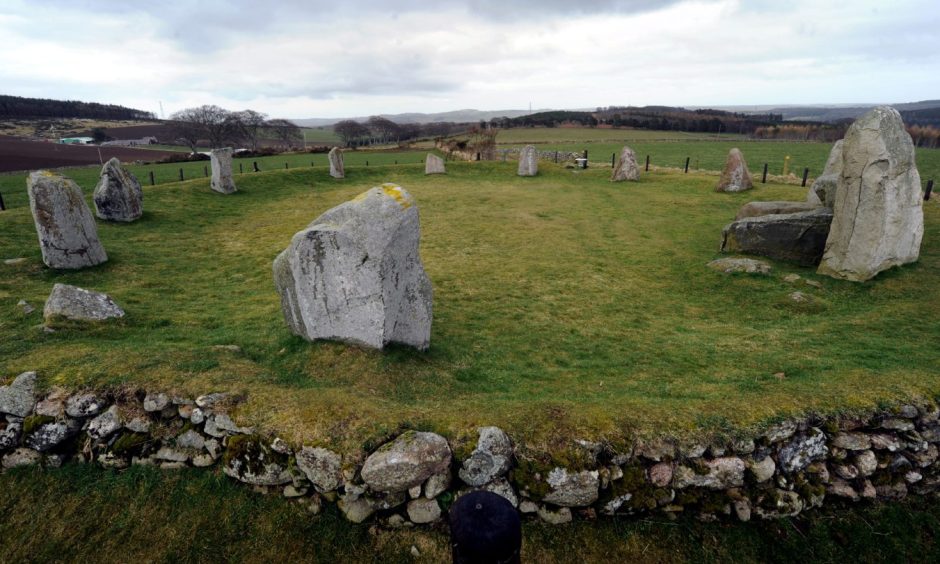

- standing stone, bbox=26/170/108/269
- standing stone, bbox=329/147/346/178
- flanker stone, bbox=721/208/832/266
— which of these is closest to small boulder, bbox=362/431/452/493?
standing stone, bbox=26/170/108/269

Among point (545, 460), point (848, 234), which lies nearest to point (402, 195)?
point (545, 460)

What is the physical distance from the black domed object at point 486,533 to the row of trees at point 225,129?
6722cm

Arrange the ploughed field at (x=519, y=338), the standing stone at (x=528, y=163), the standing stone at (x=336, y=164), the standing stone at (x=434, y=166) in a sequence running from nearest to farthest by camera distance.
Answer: the ploughed field at (x=519, y=338) → the standing stone at (x=336, y=164) → the standing stone at (x=528, y=163) → the standing stone at (x=434, y=166)

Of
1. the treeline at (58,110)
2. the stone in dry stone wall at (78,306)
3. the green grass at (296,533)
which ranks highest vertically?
the treeline at (58,110)

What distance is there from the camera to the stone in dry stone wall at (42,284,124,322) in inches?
366

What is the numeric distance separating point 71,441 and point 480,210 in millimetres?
20649

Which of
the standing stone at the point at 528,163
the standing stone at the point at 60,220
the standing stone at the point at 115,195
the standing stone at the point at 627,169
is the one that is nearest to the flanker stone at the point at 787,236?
the standing stone at the point at 627,169

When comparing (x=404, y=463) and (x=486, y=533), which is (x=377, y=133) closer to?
(x=404, y=463)

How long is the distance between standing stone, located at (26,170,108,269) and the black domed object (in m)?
16.3

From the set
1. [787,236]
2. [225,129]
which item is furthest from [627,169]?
[225,129]

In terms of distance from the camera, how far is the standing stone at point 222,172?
26870mm

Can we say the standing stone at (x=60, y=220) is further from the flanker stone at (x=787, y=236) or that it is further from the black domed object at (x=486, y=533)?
the flanker stone at (x=787, y=236)

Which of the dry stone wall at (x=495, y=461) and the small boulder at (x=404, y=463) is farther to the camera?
the dry stone wall at (x=495, y=461)

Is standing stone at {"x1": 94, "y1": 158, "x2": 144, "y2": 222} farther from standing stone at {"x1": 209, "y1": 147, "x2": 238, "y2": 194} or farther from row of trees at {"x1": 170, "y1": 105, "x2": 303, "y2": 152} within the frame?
row of trees at {"x1": 170, "y1": 105, "x2": 303, "y2": 152}
